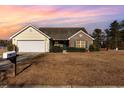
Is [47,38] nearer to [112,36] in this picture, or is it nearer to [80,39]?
[80,39]

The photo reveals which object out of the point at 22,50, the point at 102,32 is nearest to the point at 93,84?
the point at 22,50

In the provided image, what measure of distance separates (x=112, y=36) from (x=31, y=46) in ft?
60.6

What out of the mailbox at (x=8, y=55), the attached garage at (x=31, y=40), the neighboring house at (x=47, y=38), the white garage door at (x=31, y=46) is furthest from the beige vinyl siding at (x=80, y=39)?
the mailbox at (x=8, y=55)

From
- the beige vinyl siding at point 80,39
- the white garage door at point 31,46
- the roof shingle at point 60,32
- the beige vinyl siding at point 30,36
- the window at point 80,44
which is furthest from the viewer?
the roof shingle at point 60,32

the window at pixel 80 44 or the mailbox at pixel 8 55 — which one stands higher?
the window at pixel 80 44

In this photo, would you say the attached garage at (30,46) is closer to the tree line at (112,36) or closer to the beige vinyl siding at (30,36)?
the beige vinyl siding at (30,36)

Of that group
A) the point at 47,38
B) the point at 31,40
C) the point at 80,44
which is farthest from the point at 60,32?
the point at 31,40

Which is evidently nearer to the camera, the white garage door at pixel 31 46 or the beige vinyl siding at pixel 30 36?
the white garage door at pixel 31 46

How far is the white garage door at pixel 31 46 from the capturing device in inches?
1443

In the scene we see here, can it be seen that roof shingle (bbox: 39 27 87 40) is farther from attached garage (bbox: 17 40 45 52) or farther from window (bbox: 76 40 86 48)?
attached garage (bbox: 17 40 45 52)

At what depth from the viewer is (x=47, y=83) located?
453 inches
